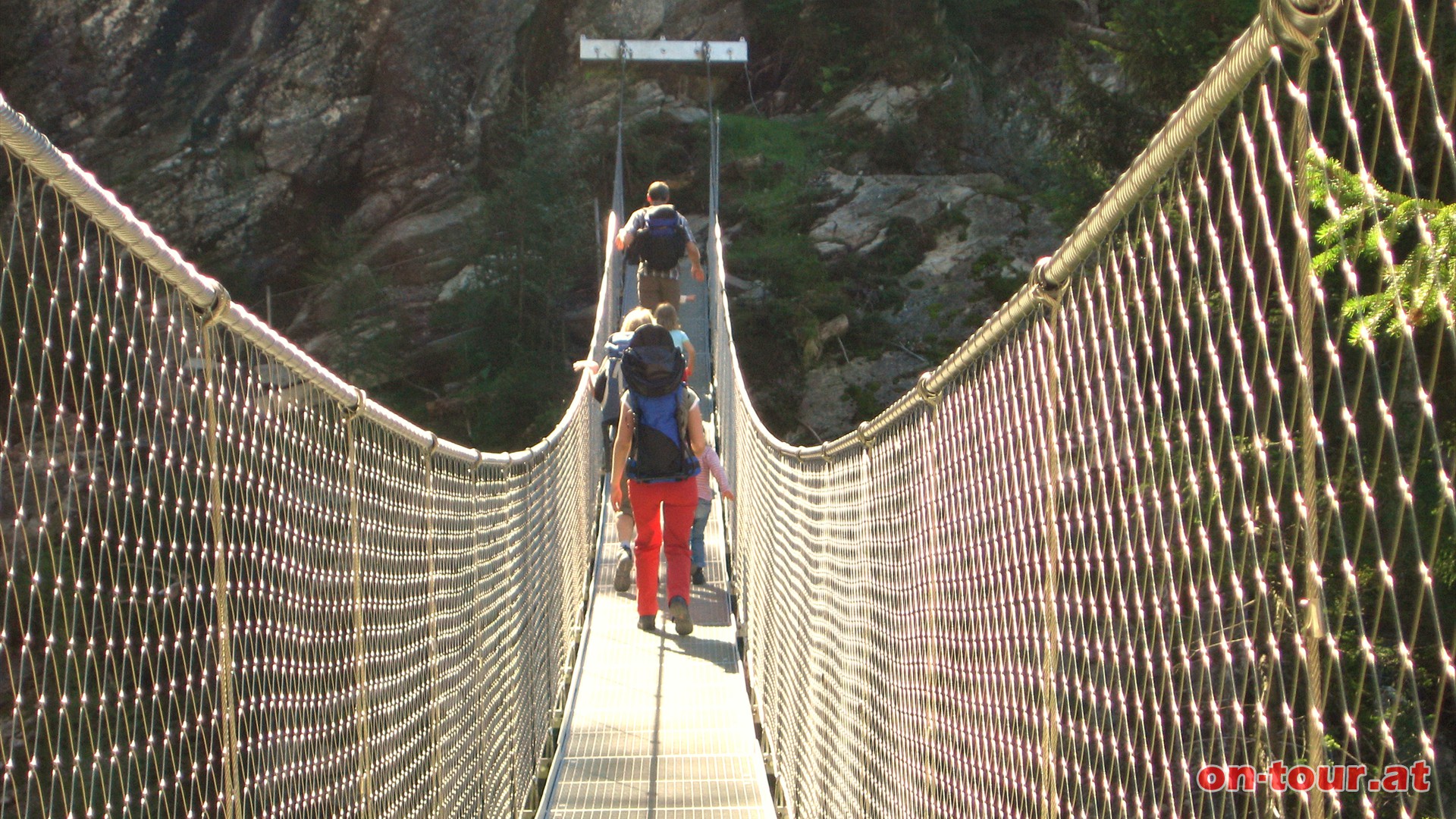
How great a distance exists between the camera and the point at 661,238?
737 cm

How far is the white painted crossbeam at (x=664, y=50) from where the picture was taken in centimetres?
1487

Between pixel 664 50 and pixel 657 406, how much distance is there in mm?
11360

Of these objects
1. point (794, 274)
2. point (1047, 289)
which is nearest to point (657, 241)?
point (794, 274)

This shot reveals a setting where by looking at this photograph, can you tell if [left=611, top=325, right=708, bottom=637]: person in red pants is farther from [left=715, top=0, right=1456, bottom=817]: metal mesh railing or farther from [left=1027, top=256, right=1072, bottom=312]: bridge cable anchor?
[left=1027, top=256, right=1072, bottom=312]: bridge cable anchor

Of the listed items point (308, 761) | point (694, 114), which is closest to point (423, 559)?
point (308, 761)

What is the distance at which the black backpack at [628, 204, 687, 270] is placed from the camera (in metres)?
7.38

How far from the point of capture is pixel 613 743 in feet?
13.6

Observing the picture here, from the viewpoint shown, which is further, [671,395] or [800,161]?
[800,161]

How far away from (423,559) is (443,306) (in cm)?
1157

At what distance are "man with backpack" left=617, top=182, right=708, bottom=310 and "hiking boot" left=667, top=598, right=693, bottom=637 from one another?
9.04 ft

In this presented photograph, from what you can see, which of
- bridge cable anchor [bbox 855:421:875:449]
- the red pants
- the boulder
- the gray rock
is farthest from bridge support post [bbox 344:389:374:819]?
the boulder

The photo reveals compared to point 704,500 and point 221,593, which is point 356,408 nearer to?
point 221,593

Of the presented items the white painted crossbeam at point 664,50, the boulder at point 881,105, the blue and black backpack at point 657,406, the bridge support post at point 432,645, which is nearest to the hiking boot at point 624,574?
the blue and black backpack at point 657,406

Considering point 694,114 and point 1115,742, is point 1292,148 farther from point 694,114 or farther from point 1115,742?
point 694,114
